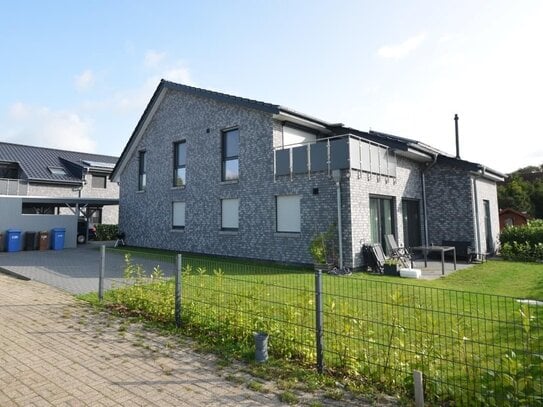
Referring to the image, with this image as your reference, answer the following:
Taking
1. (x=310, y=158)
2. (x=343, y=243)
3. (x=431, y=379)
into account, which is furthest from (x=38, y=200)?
(x=431, y=379)

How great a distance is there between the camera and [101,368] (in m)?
4.26

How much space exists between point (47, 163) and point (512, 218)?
117ft

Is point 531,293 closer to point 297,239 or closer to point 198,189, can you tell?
point 297,239

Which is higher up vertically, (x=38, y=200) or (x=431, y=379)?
(x=38, y=200)

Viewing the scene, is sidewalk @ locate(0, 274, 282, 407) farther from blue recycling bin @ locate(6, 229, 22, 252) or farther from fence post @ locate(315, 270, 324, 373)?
blue recycling bin @ locate(6, 229, 22, 252)

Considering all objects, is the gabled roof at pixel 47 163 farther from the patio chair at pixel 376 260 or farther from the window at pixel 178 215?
the patio chair at pixel 376 260

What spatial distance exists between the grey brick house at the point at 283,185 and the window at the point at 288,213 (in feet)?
0.12

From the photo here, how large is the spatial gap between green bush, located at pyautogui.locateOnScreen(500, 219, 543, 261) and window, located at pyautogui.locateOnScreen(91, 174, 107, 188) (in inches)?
1153

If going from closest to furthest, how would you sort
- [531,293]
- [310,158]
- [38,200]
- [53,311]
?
[53,311]
[531,293]
[310,158]
[38,200]

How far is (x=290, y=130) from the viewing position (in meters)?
14.7

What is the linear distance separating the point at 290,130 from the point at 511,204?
3228 cm

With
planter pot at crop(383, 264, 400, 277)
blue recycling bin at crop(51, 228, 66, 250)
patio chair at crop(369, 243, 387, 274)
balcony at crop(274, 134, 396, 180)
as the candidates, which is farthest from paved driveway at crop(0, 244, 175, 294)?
planter pot at crop(383, 264, 400, 277)

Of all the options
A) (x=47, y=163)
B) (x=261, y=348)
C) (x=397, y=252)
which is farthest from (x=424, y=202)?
(x=47, y=163)

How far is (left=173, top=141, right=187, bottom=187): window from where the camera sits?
59.6 feet
